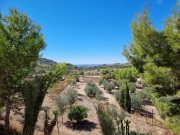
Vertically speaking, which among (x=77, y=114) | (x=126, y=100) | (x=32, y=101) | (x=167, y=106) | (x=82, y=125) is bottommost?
(x=82, y=125)

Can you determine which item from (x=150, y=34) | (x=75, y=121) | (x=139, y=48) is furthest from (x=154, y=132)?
(x=150, y=34)

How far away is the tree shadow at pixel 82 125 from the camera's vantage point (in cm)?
2160

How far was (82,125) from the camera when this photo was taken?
22.5 metres

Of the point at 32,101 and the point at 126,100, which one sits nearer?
the point at 32,101

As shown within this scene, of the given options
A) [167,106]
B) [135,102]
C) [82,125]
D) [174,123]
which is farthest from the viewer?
[135,102]

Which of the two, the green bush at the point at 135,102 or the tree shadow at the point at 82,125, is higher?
the green bush at the point at 135,102

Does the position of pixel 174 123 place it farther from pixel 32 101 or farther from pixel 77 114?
pixel 77 114

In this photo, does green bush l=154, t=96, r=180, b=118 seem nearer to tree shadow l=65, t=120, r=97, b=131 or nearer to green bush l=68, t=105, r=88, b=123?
tree shadow l=65, t=120, r=97, b=131

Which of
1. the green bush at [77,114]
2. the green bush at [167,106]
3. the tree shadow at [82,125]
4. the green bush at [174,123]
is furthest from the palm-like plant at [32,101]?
the green bush at [77,114]

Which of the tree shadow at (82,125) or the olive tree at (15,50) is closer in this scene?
the olive tree at (15,50)

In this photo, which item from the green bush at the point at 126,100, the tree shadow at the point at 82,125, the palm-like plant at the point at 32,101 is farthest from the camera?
the green bush at the point at 126,100

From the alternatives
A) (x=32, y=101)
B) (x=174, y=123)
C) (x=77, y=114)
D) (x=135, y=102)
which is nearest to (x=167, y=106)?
(x=174, y=123)

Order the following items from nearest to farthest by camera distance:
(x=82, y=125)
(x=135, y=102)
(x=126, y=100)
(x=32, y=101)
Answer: (x=32, y=101)
(x=82, y=125)
(x=126, y=100)
(x=135, y=102)

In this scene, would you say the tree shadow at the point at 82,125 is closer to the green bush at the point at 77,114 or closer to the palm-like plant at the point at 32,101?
the green bush at the point at 77,114
